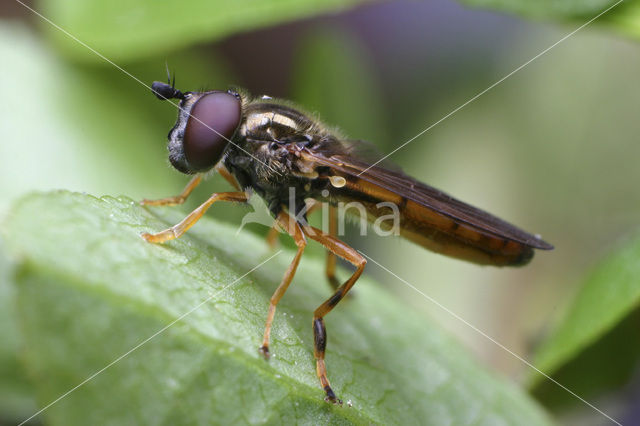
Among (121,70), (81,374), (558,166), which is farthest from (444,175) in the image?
(81,374)

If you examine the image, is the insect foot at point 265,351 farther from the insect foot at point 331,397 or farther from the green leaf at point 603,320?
the green leaf at point 603,320

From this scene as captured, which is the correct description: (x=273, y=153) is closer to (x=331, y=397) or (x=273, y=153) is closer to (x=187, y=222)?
(x=187, y=222)

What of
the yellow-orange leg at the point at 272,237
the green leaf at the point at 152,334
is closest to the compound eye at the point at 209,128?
the green leaf at the point at 152,334

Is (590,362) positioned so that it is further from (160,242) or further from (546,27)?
(546,27)

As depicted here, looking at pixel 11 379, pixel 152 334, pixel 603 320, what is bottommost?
pixel 11 379

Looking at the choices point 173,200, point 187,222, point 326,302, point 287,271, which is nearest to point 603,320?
point 326,302

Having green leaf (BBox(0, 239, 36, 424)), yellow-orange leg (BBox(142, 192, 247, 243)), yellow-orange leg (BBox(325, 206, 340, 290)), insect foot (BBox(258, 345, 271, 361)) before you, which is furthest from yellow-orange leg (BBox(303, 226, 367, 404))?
green leaf (BBox(0, 239, 36, 424))
